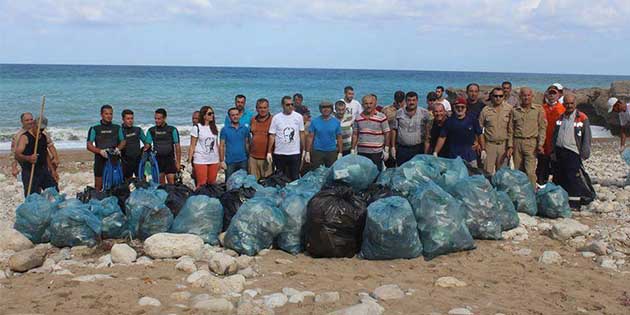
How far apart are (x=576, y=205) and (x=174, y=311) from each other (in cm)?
563

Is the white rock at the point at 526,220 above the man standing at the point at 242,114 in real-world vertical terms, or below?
below

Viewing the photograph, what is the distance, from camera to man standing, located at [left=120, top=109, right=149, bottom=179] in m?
7.55

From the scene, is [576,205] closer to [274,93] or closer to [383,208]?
[383,208]

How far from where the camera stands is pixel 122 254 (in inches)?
209

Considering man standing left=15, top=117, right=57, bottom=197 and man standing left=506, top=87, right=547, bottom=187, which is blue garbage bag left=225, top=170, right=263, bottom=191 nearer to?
man standing left=15, top=117, right=57, bottom=197

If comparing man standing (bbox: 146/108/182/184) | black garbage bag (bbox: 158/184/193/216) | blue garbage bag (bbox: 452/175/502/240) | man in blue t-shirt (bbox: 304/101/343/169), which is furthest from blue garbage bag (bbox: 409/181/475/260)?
man standing (bbox: 146/108/182/184)

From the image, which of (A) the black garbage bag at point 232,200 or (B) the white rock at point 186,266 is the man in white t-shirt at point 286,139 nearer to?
(A) the black garbage bag at point 232,200

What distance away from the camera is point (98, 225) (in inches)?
230

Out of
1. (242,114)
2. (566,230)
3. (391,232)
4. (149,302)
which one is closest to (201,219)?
(149,302)

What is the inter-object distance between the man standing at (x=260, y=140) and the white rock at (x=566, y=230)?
3.66 metres

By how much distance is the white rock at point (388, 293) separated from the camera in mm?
4477

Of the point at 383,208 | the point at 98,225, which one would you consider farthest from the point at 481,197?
the point at 98,225

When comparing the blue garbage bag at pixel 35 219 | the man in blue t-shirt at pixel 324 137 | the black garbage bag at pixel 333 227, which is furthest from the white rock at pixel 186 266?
the man in blue t-shirt at pixel 324 137

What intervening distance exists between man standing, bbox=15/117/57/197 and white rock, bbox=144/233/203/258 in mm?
2428
